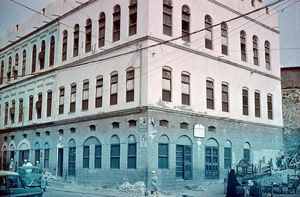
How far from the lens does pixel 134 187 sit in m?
19.6

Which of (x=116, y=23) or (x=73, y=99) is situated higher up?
(x=116, y=23)

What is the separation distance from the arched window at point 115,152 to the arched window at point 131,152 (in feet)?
3.15

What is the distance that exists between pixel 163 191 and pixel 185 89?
609 cm

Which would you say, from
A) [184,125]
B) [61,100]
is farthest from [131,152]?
[61,100]

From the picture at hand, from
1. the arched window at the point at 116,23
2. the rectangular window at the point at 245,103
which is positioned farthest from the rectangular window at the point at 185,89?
the rectangular window at the point at 245,103

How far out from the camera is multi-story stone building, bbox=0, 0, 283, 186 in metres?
20.7

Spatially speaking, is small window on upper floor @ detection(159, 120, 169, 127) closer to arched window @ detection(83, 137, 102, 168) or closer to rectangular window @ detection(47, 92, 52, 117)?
arched window @ detection(83, 137, 102, 168)

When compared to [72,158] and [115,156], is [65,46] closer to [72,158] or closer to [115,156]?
[72,158]

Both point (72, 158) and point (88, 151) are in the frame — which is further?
point (72, 158)

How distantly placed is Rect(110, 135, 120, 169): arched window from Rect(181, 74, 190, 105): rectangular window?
173 inches

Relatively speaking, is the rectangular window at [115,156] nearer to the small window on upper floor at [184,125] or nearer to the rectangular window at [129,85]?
the rectangular window at [129,85]

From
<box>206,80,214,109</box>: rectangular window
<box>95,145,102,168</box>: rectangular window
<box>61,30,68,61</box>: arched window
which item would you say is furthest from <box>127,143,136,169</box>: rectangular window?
<box>61,30,68,61</box>: arched window

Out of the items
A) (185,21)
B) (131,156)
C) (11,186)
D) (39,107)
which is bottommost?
(11,186)

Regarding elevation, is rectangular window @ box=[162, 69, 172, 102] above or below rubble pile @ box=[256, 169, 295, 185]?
above
